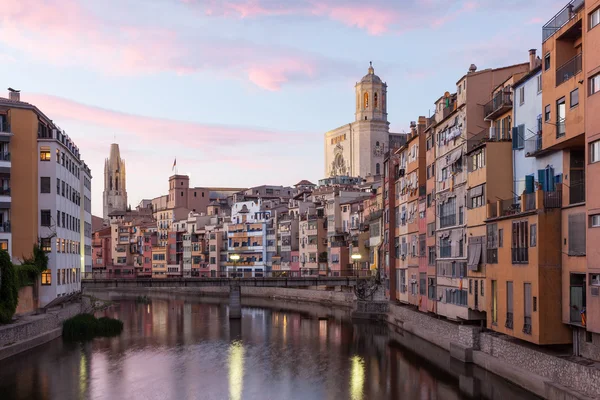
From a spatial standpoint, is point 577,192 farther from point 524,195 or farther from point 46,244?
point 46,244

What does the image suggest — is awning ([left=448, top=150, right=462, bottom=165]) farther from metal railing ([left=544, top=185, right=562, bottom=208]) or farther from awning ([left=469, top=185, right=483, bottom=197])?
metal railing ([left=544, top=185, right=562, bottom=208])

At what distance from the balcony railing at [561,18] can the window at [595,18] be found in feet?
6.47

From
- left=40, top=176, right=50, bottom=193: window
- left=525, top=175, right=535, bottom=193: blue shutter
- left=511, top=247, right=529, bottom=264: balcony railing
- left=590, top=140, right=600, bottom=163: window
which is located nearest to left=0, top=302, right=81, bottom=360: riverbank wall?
left=40, top=176, right=50, bottom=193: window

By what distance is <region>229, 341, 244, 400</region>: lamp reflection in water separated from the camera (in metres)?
40.2

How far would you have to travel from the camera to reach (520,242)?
123 ft

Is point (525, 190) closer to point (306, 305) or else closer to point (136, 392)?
point (136, 392)

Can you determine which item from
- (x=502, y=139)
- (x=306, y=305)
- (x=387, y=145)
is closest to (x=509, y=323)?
(x=502, y=139)

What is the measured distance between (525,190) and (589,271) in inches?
352

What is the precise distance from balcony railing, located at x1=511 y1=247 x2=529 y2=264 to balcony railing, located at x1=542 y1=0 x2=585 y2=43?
410 inches

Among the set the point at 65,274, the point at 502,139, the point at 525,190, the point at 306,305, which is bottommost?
the point at 306,305

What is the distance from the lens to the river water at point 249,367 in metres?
39.7

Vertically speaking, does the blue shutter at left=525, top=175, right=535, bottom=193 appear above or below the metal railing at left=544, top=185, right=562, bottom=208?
above

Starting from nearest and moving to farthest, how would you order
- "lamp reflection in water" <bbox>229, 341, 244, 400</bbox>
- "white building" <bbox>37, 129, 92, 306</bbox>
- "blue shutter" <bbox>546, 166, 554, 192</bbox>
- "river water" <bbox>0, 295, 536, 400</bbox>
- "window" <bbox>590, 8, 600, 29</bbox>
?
"window" <bbox>590, 8, 600, 29</bbox> → "blue shutter" <bbox>546, 166, 554, 192</bbox> → "river water" <bbox>0, 295, 536, 400</bbox> → "lamp reflection in water" <bbox>229, 341, 244, 400</bbox> → "white building" <bbox>37, 129, 92, 306</bbox>

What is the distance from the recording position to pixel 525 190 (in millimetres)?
40125
